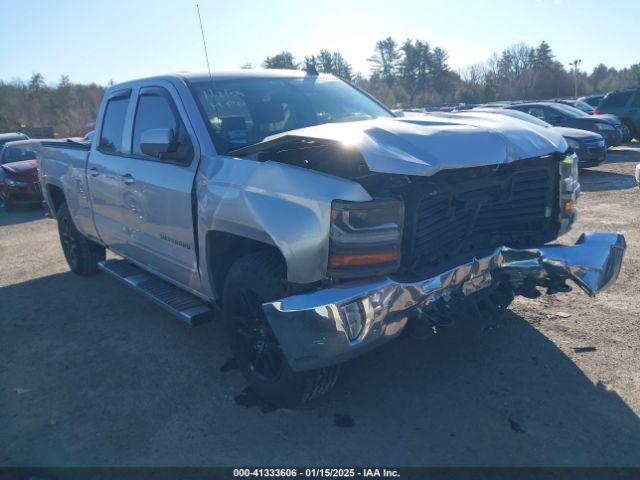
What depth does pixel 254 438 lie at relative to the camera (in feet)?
9.91

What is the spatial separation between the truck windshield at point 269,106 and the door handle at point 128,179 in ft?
3.05

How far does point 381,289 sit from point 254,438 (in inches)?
45.4

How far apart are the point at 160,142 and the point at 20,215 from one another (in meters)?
10.2

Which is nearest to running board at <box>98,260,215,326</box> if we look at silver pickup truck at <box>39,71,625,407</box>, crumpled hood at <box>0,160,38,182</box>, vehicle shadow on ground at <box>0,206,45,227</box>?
silver pickup truck at <box>39,71,625,407</box>

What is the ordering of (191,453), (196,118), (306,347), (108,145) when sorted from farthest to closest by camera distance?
1. (108,145)
2. (196,118)
3. (191,453)
4. (306,347)

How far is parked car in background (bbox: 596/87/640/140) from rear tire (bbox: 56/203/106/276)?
15.9m

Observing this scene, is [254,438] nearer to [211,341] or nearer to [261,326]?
[261,326]

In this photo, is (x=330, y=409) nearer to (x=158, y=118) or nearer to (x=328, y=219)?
(x=328, y=219)

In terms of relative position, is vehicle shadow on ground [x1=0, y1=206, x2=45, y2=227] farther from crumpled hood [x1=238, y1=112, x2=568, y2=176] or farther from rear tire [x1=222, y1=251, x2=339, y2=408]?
crumpled hood [x1=238, y1=112, x2=568, y2=176]

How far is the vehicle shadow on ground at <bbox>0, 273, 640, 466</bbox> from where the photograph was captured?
283cm

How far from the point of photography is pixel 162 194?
3.88 m

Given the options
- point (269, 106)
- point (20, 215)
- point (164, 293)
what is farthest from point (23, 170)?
point (269, 106)

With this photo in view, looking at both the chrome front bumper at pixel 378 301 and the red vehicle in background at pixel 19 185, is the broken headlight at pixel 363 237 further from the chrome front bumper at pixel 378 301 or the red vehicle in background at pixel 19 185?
the red vehicle in background at pixel 19 185

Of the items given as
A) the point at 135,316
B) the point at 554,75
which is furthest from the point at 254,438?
the point at 554,75
